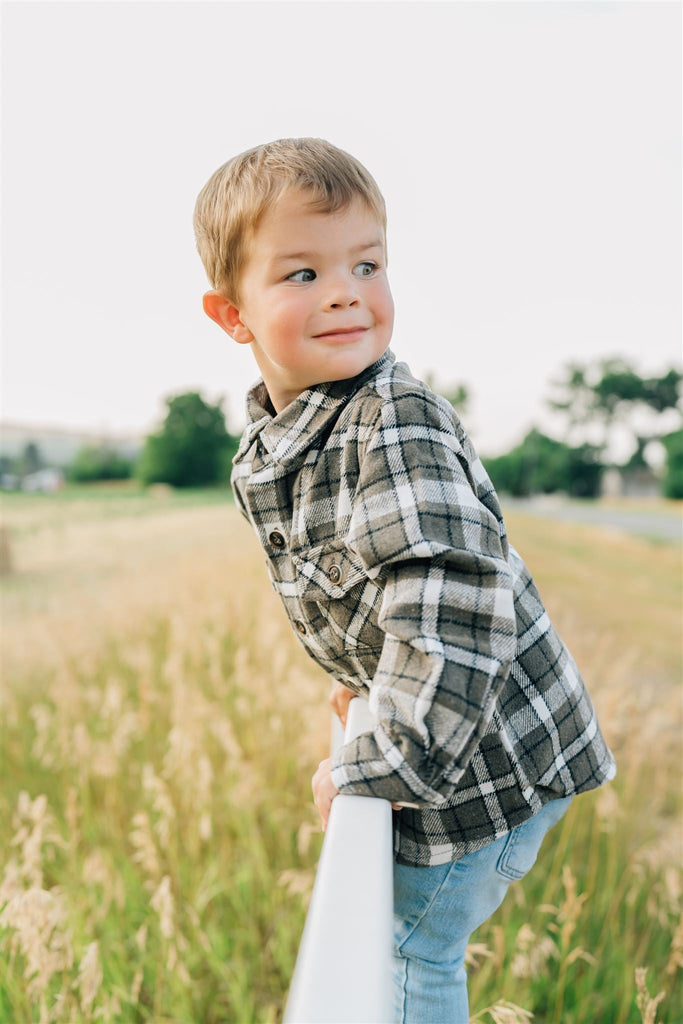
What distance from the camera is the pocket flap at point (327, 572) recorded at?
1.12 meters

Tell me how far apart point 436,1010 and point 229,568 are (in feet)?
16.4

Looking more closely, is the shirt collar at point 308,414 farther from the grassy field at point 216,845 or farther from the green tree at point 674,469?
the green tree at point 674,469

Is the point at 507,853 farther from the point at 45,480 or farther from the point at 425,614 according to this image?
the point at 45,480

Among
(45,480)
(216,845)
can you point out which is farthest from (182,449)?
(216,845)

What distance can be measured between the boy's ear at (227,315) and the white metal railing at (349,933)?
29.1 inches

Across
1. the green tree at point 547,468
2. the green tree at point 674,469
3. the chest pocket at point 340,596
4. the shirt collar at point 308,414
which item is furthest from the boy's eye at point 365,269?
the green tree at point 547,468

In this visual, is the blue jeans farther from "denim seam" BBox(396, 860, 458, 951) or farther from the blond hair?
the blond hair

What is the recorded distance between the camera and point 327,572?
1150 millimetres

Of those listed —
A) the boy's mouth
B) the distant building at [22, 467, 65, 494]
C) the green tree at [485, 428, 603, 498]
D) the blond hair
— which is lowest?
the green tree at [485, 428, 603, 498]

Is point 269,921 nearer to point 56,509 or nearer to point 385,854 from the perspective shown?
point 385,854

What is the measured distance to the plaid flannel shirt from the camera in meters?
0.96

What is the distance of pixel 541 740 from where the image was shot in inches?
46.3

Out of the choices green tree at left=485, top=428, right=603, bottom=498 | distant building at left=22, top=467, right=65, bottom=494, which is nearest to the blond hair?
distant building at left=22, top=467, right=65, bottom=494

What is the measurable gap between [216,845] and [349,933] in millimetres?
1966
